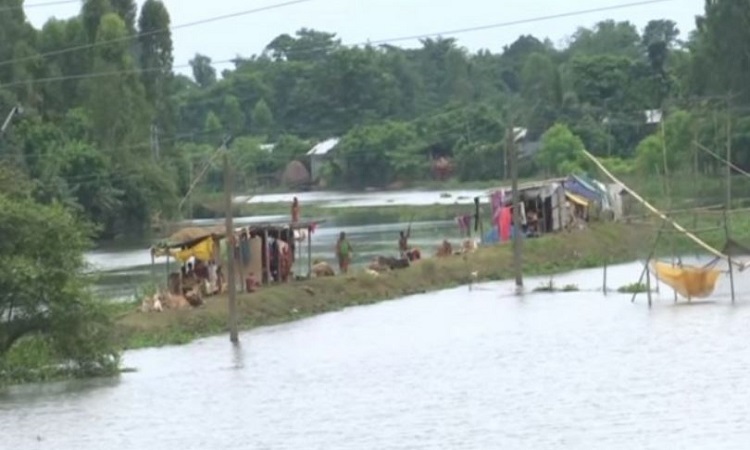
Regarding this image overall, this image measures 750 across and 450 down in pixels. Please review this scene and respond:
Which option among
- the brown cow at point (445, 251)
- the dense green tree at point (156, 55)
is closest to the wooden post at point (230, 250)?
the brown cow at point (445, 251)

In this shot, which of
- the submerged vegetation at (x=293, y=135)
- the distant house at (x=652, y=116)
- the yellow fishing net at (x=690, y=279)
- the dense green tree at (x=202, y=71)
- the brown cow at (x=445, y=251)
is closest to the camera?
the submerged vegetation at (x=293, y=135)

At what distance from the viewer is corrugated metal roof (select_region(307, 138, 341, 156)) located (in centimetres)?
10219

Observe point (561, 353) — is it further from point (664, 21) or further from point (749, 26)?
point (664, 21)

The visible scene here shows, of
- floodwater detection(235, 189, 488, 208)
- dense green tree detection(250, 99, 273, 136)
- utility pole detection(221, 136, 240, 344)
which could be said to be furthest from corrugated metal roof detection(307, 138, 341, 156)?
utility pole detection(221, 136, 240, 344)

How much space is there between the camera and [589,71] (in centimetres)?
9656

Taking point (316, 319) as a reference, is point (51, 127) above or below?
above

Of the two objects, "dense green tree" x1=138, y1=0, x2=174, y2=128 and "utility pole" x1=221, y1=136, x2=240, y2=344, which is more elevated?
"dense green tree" x1=138, y1=0, x2=174, y2=128

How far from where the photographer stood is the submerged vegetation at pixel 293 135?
32.8 metres

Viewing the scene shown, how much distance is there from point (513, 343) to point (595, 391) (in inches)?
296

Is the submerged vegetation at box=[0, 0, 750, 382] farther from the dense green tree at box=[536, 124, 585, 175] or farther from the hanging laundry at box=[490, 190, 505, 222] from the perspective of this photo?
the hanging laundry at box=[490, 190, 505, 222]

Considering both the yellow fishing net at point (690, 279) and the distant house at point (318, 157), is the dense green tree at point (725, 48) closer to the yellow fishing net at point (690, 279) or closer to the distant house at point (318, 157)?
the distant house at point (318, 157)

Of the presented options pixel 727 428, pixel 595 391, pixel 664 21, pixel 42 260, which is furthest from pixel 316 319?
pixel 664 21

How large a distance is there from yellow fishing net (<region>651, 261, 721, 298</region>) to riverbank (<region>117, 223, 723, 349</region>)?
4.75 feet

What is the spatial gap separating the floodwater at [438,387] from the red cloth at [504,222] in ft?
39.1
